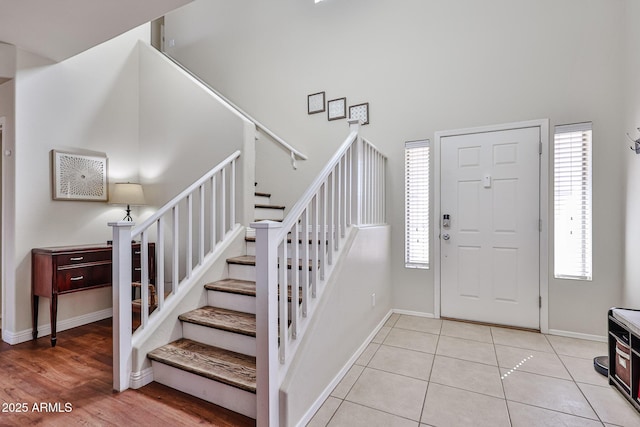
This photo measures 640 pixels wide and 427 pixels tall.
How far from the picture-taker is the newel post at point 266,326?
1.53 metres

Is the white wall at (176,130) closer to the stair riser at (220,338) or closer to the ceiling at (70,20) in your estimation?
the ceiling at (70,20)

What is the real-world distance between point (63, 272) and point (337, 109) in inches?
129

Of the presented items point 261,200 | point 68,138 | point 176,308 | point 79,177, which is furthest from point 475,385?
point 68,138

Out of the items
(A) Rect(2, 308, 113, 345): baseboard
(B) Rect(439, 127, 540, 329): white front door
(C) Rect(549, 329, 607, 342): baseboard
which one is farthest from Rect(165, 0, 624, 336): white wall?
(A) Rect(2, 308, 113, 345): baseboard

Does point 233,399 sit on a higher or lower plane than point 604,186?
lower

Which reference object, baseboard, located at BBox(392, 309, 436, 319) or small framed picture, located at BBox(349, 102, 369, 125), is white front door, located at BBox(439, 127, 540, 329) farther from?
small framed picture, located at BBox(349, 102, 369, 125)

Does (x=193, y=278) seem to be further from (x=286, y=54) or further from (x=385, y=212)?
(x=286, y=54)

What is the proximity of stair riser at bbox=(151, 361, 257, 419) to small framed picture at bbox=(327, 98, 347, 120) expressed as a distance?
10.2 ft

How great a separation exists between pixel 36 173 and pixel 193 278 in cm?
192

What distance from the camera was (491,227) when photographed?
3234 millimetres

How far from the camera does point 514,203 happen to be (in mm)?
3131

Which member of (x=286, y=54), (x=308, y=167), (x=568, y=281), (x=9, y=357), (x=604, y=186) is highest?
(x=286, y=54)

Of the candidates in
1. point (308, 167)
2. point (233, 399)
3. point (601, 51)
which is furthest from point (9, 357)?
point (601, 51)

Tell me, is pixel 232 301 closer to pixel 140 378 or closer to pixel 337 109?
pixel 140 378
